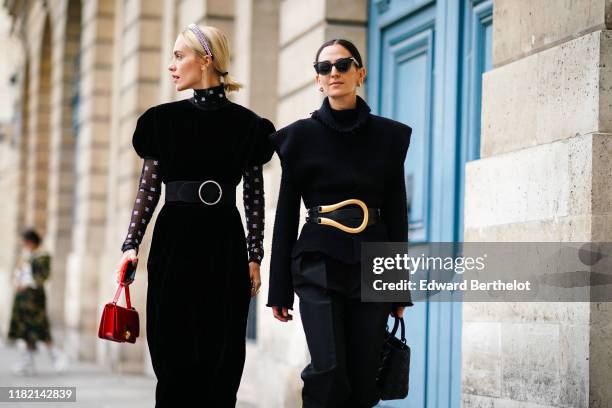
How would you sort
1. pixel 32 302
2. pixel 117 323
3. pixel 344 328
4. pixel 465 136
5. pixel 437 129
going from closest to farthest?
pixel 344 328 < pixel 117 323 < pixel 465 136 < pixel 437 129 < pixel 32 302

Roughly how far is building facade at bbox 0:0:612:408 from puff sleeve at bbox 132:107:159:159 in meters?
1.89

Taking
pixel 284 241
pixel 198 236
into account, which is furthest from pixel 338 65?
pixel 198 236

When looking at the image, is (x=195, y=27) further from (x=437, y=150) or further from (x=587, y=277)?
(x=437, y=150)

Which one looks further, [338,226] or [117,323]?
[117,323]

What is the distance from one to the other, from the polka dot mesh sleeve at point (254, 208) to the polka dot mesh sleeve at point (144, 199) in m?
0.40

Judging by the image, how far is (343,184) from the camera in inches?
211

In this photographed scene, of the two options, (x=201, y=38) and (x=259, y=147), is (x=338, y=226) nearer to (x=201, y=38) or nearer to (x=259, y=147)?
(x=259, y=147)

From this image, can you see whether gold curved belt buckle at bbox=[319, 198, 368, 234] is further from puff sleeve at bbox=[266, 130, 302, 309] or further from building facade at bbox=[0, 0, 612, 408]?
building facade at bbox=[0, 0, 612, 408]

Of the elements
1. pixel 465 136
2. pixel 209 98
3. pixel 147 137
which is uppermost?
pixel 465 136

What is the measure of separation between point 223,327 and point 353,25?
4514mm

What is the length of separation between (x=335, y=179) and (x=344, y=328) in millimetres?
617

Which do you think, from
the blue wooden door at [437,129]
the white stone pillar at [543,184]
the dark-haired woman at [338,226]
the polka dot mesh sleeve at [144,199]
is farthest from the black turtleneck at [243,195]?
the blue wooden door at [437,129]

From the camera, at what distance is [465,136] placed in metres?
7.90

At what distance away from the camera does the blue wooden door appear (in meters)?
7.85
